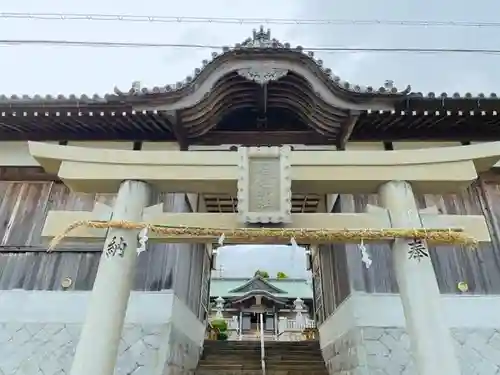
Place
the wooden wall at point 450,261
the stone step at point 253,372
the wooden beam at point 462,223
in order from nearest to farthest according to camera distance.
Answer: the wooden beam at point 462,223 < the wooden wall at point 450,261 < the stone step at point 253,372

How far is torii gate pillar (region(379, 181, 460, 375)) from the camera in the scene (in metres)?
3.87

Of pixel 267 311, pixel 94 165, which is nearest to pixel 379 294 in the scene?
pixel 94 165

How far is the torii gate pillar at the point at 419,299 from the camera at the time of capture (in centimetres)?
387

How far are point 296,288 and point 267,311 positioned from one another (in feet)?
15.8

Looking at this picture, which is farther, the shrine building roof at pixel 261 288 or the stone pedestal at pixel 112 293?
the shrine building roof at pixel 261 288

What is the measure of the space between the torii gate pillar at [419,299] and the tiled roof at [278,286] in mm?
20931

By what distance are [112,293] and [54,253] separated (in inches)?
108

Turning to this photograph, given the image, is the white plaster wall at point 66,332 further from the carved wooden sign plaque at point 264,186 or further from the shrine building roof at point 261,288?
the shrine building roof at point 261,288

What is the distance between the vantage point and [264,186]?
461 cm

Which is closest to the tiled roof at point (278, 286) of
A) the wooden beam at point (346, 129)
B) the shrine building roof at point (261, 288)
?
the shrine building roof at point (261, 288)

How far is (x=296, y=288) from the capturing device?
2675cm

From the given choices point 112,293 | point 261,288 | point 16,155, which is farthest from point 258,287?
point 112,293

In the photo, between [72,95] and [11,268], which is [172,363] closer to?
[11,268]

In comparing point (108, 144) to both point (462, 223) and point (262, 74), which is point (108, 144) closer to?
point (262, 74)
